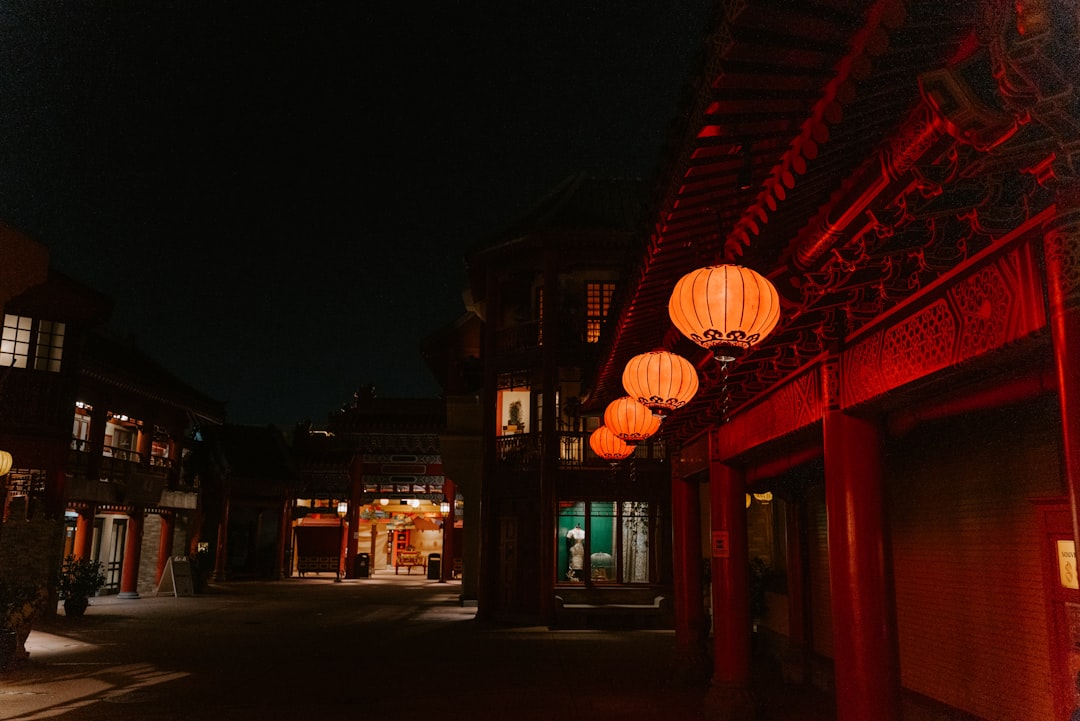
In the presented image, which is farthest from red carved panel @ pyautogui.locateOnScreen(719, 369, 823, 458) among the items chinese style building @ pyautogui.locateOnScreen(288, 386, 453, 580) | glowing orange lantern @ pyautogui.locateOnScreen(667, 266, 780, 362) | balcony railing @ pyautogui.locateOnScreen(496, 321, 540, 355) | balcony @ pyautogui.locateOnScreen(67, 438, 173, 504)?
chinese style building @ pyautogui.locateOnScreen(288, 386, 453, 580)

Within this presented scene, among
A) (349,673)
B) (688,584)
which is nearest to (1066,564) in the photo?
(688,584)

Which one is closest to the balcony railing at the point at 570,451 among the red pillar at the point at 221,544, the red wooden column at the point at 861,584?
the red wooden column at the point at 861,584

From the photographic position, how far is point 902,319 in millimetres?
4785

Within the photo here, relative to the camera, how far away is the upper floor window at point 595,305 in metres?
21.6

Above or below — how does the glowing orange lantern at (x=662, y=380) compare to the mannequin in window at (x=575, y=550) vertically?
above

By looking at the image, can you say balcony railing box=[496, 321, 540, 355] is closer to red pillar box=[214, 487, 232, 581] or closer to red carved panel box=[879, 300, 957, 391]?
red carved panel box=[879, 300, 957, 391]

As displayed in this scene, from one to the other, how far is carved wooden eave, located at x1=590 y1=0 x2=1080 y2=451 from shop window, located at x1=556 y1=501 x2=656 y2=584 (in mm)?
15197

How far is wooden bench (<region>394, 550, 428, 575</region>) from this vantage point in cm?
4447

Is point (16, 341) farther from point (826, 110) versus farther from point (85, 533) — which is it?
point (826, 110)

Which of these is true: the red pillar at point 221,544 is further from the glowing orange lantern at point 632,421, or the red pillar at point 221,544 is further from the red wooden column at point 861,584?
the red wooden column at point 861,584

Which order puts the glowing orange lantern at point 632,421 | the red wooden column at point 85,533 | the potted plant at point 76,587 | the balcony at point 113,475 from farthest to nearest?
the red wooden column at point 85,533 < the balcony at point 113,475 < the potted plant at point 76,587 < the glowing orange lantern at point 632,421

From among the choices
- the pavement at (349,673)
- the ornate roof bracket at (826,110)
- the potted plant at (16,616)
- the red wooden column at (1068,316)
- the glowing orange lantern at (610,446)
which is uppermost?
the ornate roof bracket at (826,110)

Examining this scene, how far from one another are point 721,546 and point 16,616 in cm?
1121

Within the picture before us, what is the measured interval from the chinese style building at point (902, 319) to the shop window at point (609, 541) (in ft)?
35.6
